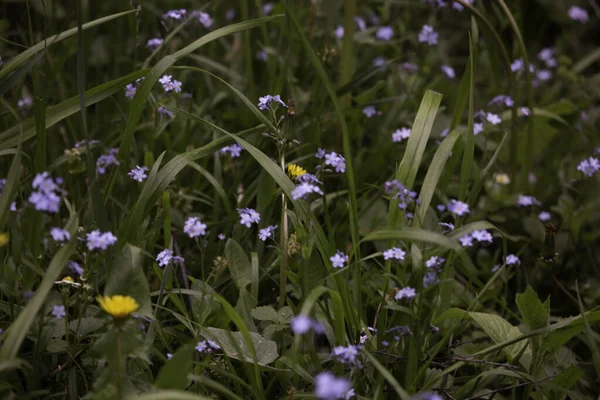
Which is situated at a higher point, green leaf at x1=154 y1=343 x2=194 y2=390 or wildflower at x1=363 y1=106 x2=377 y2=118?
green leaf at x1=154 y1=343 x2=194 y2=390

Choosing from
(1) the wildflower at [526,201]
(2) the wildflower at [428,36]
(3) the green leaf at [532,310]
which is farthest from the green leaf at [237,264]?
(2) the wildflower at [428,36]

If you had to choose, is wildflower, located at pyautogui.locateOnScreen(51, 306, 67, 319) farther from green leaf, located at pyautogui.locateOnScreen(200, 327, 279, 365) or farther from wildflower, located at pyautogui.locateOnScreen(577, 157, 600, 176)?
wildflower, located at pyautogui.locateOnScreen(577, 157, 600, 176)

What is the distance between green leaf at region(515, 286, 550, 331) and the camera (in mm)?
1784

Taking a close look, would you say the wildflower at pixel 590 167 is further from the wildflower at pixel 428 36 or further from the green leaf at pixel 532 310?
the wildflower at pixel 428 36

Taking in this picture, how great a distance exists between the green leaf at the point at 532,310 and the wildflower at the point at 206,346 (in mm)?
778

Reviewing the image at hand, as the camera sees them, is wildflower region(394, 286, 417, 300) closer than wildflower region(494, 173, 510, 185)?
Yes

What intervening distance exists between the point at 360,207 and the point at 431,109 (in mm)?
610

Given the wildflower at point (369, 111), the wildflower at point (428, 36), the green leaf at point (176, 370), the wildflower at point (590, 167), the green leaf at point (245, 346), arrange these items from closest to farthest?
the green leaf at point (176, 370), the green leaf at point (245, 346), the wildflower at point (590, 167), the wildflower at point (369, 111), the wildflower at point (428, 36)

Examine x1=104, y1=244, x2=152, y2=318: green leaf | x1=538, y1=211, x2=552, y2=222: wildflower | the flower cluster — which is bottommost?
x1=538, y1=211, x2=552, y2=222: wildflower

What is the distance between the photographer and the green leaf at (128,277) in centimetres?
158

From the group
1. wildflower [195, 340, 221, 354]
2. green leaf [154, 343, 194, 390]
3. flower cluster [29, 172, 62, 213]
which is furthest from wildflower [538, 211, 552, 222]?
flower cluster [29, 172, 62, 213]

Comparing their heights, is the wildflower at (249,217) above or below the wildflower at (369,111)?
above

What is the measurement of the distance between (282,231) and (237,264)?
0.15 meters

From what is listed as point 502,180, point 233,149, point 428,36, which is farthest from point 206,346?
point 428,36
